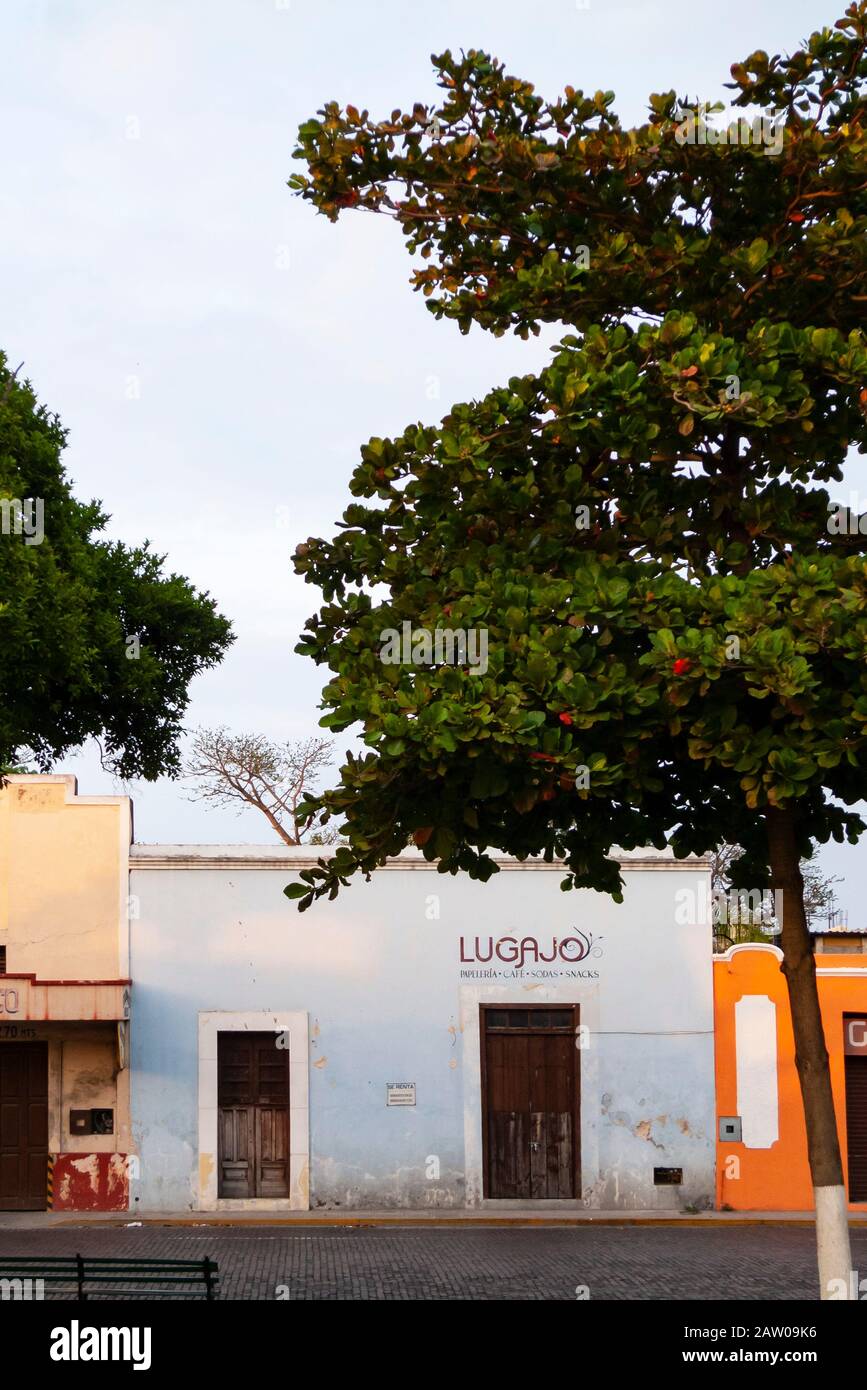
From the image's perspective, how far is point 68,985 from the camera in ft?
71.5

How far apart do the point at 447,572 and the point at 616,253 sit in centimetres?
243

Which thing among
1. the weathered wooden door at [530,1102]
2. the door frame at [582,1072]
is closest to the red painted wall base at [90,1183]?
the door frame at [582,1072]

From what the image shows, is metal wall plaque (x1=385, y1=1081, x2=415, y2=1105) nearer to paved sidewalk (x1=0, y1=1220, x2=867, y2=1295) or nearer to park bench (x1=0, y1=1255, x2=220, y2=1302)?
paved sidewalk (x1=0, y1=1220, x2=867, y2=1295)

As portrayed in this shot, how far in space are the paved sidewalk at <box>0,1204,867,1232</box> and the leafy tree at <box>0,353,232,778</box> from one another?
20.1ft

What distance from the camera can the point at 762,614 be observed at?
371 inches

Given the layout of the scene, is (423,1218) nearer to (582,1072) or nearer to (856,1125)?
(582,1072)

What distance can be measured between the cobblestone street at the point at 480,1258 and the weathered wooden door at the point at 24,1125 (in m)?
2.09

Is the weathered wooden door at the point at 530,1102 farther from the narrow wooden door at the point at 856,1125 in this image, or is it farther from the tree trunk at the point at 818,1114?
the tree trunk at the point at 818,1114

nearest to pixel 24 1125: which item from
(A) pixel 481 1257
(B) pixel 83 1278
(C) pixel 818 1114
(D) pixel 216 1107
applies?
(D) pixel 216 1107

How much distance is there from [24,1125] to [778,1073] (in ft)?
36.1

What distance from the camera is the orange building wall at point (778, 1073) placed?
23.0m

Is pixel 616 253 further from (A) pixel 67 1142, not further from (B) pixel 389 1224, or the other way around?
(A) pixel 67 1142
